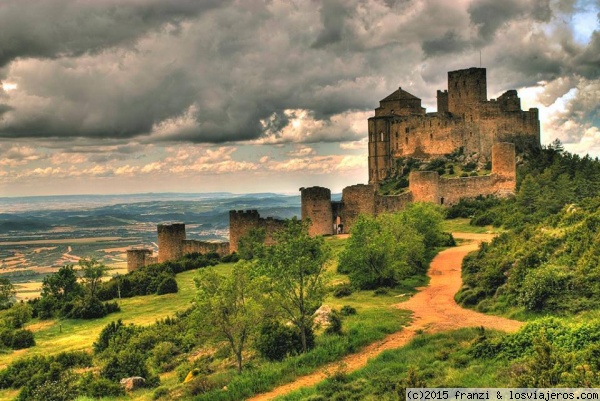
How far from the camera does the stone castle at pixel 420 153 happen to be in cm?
5253

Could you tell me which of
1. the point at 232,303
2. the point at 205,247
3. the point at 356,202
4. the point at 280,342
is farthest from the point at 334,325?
the point at 205,247

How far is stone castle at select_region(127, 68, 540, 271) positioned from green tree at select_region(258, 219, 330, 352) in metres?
30.3

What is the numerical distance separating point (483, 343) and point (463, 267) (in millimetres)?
15791

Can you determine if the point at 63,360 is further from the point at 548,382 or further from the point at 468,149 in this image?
the point at 468,149

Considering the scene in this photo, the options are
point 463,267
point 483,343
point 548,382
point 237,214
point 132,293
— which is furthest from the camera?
point 237,214

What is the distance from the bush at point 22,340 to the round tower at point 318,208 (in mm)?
25834

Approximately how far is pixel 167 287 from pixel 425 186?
28.2 meters

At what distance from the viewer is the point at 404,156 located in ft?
244

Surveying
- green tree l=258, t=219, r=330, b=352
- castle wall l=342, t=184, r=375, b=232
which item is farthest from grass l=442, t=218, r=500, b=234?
green tree l=258, t=219, r=330, b=352

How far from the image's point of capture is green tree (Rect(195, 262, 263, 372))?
723 inches

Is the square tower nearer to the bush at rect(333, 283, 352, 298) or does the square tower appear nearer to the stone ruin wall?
the stone ruin wall

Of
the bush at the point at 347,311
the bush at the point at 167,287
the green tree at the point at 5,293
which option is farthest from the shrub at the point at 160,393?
the green tree at the point at 5,293

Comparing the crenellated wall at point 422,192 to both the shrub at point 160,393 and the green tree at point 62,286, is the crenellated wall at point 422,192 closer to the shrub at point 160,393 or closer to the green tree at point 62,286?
the green tree at point 62,286

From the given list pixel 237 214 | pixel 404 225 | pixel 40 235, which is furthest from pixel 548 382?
pixel 40 235
